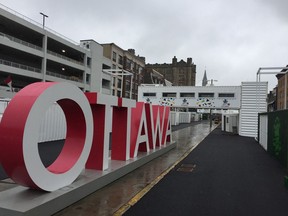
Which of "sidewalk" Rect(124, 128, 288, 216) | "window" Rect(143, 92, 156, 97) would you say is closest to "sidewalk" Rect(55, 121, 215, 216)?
"sidewalk" Rect(124, 128, 288, 216)

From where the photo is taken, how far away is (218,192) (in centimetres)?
732

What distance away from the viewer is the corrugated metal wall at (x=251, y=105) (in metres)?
26.5

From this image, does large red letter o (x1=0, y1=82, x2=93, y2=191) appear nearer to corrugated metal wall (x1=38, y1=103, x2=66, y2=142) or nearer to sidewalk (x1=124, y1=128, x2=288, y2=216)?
sidewalk (x1=124, y1=128, x2=288, y2=216)

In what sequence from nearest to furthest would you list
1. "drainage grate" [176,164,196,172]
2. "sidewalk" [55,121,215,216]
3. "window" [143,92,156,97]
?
"sidewalk" [55,121,215,216], "drainage grate" [176,164,196,172], "window" [143,92,156,97]

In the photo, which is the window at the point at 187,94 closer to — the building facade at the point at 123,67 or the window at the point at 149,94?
the window at the point at 149,94

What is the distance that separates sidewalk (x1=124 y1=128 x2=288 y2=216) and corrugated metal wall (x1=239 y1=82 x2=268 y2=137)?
15.9 meters

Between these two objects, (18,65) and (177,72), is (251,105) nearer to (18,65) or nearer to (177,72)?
(18,65)

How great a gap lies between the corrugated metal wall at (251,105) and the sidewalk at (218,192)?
15.9 meters

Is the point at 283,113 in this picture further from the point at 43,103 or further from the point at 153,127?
the point at 43,103

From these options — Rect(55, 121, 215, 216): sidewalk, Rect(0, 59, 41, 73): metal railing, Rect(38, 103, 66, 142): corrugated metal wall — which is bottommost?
Rect(55, 121, 215, 216): sidewalk

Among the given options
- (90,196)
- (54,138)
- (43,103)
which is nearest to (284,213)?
(90,196)

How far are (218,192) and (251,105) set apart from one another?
2171cm

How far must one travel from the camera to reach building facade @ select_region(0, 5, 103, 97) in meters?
34.0

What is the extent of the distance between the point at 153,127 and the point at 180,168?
2.94 metres
